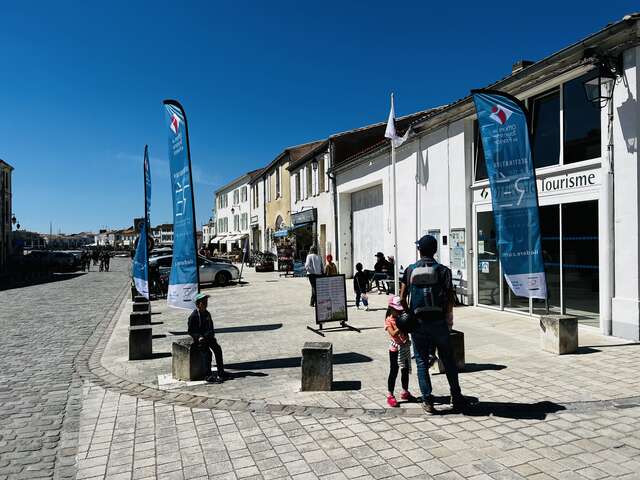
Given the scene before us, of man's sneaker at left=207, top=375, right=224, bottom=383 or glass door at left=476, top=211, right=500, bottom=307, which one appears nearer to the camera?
man's sneaker at left=207, top=375, right=224, bottom=383

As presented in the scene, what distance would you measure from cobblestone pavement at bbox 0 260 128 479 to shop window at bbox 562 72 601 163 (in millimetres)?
9267

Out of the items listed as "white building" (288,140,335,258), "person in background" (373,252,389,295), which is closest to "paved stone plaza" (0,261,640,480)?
"person in background" (373,252,389,295)

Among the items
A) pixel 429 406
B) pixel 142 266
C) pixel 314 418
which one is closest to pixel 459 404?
pixel 429 406

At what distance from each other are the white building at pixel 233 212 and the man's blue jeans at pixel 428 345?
125ft

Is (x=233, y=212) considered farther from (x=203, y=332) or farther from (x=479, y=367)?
(x=479, y=367)

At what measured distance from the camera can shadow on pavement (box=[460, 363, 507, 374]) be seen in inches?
273

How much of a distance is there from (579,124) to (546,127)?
94 centimetres

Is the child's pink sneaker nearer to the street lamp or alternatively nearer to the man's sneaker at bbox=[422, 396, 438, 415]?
the man's sneaker at bbox=[422, 396, 438, 415]

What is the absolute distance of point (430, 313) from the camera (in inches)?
202

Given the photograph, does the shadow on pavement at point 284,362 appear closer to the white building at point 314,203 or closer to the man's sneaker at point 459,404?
the man's sneaker at point 459,404

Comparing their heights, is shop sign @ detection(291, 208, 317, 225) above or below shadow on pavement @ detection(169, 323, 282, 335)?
above

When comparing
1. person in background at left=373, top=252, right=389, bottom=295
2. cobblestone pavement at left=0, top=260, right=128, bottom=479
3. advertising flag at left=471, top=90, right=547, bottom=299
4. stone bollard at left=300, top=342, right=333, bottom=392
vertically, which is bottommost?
cobblestone pavement at left=0, top=260, right=128, bottom=479

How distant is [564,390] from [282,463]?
11.9 feet

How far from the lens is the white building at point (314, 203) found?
2438 centimetres
